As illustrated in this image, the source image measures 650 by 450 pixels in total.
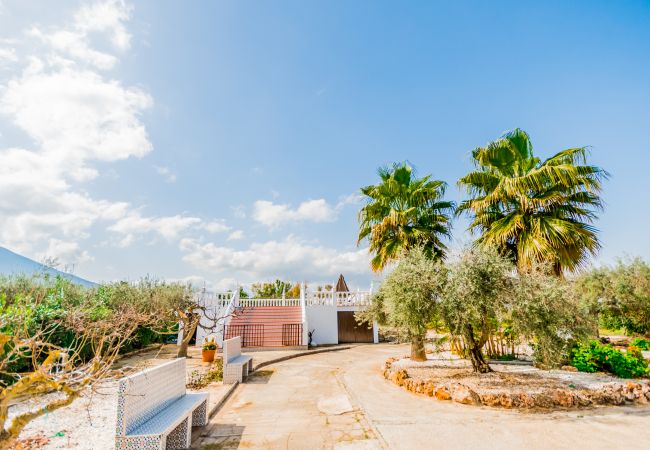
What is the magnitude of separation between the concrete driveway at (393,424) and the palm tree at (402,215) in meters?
5.75

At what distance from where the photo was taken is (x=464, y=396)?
24.4ft

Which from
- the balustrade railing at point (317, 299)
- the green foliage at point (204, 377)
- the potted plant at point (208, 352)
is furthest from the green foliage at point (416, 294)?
the balustrade railing at point (317, 299)

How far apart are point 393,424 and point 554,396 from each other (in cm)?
364

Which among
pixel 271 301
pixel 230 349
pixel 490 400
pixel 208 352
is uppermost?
pixel 271 301

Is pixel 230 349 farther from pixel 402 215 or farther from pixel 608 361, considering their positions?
pixel 608 361

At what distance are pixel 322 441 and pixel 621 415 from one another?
583 cm

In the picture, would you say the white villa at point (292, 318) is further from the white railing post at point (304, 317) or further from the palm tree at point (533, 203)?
the palm tree at point (533, 203)

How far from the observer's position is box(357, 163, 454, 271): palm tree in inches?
520

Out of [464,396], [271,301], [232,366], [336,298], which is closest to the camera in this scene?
[464,396]

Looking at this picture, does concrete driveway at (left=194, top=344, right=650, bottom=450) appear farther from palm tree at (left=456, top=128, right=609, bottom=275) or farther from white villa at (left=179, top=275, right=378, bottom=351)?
white villa at (left=179, top=275, right=378, bottom=351)

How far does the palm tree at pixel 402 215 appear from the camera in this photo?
43.3 feet

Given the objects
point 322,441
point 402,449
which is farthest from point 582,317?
point 322,441

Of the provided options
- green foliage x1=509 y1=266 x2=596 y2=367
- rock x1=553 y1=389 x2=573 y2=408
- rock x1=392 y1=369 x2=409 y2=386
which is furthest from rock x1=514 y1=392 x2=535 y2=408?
rock x1=392 y1=369 x2=409 y2=386

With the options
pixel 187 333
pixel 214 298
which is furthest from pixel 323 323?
pixel 187 333
